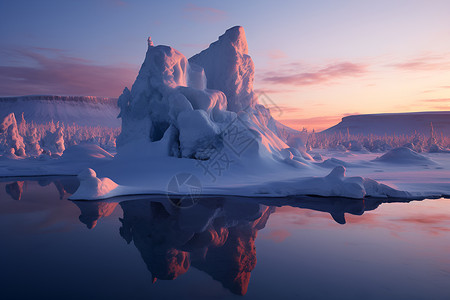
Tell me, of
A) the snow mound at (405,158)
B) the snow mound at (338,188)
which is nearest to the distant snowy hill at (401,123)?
the snow mound at (405,158)

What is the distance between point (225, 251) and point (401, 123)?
177m

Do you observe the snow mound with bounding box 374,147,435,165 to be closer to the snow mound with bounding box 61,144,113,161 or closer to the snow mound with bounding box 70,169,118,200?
the snow mound with bounding box 70,169,118,200

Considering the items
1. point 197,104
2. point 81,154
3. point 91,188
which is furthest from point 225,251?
point 81,154

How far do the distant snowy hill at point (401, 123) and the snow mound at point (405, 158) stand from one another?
386 feet

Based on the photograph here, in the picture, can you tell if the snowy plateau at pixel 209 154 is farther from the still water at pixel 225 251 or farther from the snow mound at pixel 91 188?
the still water at pixel 225 251

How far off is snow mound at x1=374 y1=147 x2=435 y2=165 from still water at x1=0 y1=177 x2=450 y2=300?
63.8ft

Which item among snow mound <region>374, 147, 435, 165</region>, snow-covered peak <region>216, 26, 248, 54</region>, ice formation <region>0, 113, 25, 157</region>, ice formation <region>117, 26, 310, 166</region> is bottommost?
ice formation <region>0, 113, 25, 157</region>

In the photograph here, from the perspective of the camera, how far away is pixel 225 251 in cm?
747

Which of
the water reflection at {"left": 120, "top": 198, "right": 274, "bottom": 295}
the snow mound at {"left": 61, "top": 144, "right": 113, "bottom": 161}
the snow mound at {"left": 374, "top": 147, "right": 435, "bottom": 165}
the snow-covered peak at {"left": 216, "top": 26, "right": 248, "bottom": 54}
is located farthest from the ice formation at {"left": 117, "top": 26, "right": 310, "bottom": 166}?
the snow mound at {"left": 374, "top": 147, "right": 435, "bottom": 165}

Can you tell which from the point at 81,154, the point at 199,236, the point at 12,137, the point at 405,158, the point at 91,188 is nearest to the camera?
the point at 199,236

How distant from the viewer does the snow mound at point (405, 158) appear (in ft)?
97.2

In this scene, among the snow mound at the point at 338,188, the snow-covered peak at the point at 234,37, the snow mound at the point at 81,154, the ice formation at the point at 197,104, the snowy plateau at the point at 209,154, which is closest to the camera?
the snow mound at the point at 338,188

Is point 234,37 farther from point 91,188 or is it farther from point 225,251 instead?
point 225,251

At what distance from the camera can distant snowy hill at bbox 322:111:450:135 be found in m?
147
